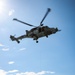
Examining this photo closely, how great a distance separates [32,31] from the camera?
63.8m

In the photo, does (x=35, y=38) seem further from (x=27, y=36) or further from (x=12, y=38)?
(x=12, y=38)

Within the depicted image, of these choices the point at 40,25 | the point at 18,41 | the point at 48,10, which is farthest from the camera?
the point at 18,41

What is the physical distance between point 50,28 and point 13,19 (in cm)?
1231

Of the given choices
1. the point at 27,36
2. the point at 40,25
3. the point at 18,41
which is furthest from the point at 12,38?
the point at 40,25

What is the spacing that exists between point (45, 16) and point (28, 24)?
7442mm

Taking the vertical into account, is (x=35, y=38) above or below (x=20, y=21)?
below

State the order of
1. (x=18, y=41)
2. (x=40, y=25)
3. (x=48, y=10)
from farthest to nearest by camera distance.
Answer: (x=18, y=41) < (x=40, y=25) < (x=48, y=10)

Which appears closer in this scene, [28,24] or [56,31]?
[56,31]

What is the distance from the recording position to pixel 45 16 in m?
59.6

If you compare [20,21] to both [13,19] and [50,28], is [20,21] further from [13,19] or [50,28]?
[50,28]

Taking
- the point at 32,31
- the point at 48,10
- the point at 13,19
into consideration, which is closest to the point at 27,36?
the point at 32,31

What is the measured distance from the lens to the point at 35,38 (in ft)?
199

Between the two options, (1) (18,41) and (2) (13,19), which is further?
(1) (18,41)

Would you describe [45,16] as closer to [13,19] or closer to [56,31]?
[56,31]
